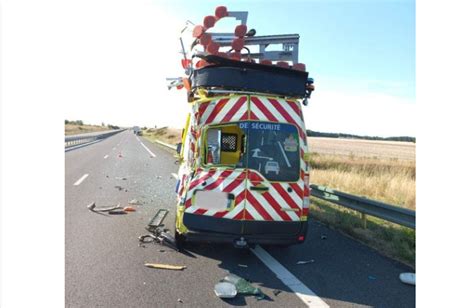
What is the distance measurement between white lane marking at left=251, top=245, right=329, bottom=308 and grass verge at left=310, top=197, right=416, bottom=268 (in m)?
1.77

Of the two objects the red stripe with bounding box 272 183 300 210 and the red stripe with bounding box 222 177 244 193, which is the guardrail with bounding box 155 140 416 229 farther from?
the red stripe with bounding box 222 177 244 193

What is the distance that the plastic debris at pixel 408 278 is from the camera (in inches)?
180

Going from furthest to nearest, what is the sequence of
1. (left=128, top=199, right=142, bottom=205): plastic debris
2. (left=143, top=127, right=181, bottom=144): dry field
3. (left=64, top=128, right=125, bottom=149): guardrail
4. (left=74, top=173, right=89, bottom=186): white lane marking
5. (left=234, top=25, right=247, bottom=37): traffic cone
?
(left=143, top=127, right=181, bottom=144): dry field < (left=64, top=128, right=125, bottom=149): guardrail < (left=74, top=173, right=89, bottom=186): white lane marking < (left=128, top=199, right=142, bottom=205): plastic debris < (left=234, top=25, right=247, bottom=37): traffic cone

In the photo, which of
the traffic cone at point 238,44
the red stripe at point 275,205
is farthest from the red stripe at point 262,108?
the traffic cone at point 238,44

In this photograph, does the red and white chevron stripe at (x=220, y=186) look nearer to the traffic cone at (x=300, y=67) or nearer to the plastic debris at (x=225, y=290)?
the plastic debris at (x=225, y=290)

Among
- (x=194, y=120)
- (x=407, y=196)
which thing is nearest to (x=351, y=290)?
(x=194, y=120)

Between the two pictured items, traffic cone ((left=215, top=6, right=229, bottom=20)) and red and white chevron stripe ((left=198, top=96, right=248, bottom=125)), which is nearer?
red and white chevron stripe ((left=198, top=96, right=248, bottom=125))

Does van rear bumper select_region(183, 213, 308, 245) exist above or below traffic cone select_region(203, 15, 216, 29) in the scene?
below

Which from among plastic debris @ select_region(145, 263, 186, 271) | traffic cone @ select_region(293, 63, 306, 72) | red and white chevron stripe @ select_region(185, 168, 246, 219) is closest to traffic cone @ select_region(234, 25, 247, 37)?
traffic cone @ select_region(293, 63, 306, 72)

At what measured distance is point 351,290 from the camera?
4.32 metres

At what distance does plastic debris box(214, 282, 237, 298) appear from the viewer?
4.02m

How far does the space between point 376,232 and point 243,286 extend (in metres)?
3.54

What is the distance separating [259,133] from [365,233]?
302 centimetres

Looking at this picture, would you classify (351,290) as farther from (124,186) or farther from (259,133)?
(124,186)
